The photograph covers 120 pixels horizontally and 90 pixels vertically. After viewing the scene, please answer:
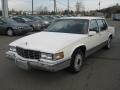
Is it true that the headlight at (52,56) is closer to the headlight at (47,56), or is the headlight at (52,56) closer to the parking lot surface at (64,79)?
the headlight at (47,56)

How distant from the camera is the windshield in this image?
19.1 ft

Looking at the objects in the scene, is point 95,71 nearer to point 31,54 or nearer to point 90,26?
point 90,26

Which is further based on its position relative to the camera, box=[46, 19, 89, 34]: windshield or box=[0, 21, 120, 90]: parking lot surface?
box=[46, 19, 89, 34]: windshield

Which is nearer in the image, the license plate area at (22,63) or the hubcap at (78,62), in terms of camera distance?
the license plate area at (22,63)

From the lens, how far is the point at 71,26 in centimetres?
602

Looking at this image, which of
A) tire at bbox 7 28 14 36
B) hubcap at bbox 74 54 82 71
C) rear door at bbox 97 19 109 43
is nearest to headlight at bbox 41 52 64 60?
hubcap at bbox 74 54 82 71

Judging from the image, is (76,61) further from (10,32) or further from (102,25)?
(10,32)

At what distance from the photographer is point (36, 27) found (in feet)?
58.7

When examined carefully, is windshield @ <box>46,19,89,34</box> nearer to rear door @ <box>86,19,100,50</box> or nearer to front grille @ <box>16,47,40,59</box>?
rear door @ <box>86,19,100,50</box>

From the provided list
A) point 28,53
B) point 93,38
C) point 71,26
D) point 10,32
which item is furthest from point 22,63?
point 10,32

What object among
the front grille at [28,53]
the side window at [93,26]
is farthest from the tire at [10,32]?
the front grille at [28,53]

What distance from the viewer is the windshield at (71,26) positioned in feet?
19.1

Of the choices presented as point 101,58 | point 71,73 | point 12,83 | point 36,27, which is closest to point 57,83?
point 71,73

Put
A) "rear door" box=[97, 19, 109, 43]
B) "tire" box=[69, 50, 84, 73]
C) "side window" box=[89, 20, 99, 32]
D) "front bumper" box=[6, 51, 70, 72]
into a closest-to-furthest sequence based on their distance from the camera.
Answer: "front bumper" box=[6, 51, 70, 72] → "tire" box=[69, 50, 84, 73] → "side window" box=[89, 20, 99, 32] → "rear door" box=[97, 19, 109, 43]
